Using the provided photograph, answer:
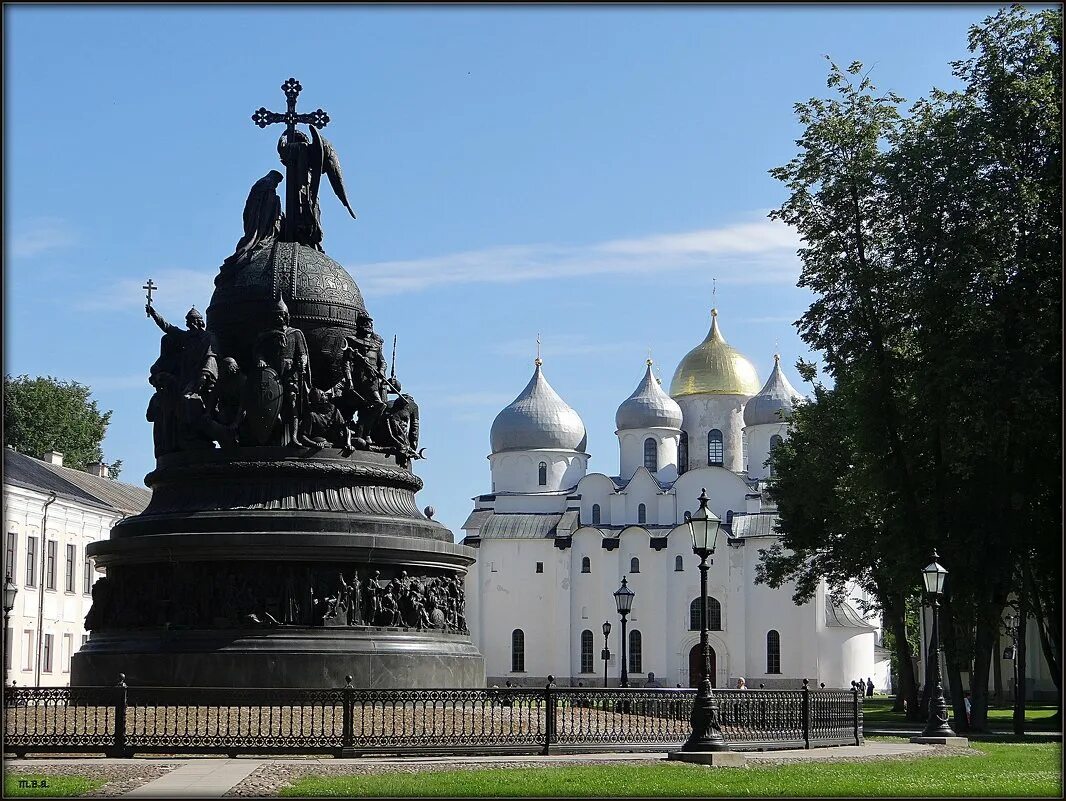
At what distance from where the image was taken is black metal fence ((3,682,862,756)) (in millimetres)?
19312

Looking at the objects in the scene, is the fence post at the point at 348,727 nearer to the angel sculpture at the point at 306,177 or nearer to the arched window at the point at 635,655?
the angel sculpture at the point at 306,177

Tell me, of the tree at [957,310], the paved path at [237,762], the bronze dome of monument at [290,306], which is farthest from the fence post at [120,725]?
the tree at [957,310]

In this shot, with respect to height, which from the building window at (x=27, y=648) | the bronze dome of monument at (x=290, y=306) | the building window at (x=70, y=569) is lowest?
the building window at (x=27, y=648)

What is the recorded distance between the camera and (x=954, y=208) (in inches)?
1303

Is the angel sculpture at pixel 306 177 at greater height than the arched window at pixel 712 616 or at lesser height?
greater

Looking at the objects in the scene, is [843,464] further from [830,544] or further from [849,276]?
[849,276]

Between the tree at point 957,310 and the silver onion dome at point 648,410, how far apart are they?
208ft

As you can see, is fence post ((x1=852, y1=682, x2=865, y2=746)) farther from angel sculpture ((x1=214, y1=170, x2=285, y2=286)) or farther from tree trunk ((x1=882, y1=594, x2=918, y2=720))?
tree trunk ((x1=882, y1=594, x2=918, y2=720))

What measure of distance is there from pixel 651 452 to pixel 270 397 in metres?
78.2

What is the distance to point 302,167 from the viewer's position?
27938 mm

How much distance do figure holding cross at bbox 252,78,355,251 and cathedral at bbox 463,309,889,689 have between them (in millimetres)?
58711

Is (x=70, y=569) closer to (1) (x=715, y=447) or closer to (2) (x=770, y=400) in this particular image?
(2) (x=770, y=400)

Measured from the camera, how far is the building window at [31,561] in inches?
2002

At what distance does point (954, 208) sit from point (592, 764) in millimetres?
18191
